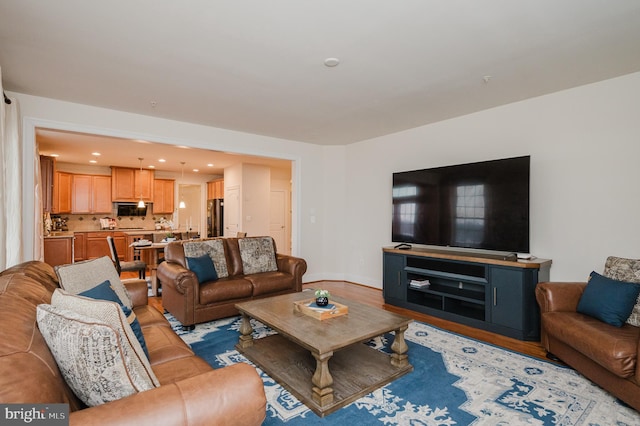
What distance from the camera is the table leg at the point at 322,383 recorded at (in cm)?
216

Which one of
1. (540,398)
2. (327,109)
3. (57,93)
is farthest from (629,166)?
(57,93)

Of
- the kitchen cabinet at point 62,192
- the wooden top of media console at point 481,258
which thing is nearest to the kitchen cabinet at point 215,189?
the kitchen cabinet at point 62,192

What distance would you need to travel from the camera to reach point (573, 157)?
11.5 ft

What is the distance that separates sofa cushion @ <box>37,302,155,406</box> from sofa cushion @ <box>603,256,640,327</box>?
3339 millimetres

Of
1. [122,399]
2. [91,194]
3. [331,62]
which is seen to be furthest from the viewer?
[91,194]

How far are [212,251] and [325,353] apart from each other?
105 inches

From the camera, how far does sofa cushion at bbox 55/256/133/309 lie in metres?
2.24

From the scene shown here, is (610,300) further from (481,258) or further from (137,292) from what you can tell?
(137,292)

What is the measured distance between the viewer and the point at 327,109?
4.04m

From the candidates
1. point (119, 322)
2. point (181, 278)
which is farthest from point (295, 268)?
point (119, 322)

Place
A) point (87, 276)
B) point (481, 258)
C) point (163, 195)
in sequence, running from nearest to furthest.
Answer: point (87, 276)
point (481, 258)
point (163, 195)

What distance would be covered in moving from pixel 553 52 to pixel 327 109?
2.30 m

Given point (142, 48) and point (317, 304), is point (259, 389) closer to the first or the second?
point (317, 304)

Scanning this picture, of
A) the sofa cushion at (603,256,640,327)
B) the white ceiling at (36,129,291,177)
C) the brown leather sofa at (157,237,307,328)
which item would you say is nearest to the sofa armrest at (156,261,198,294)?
the brown leather sofa at (157,237,307,328)
